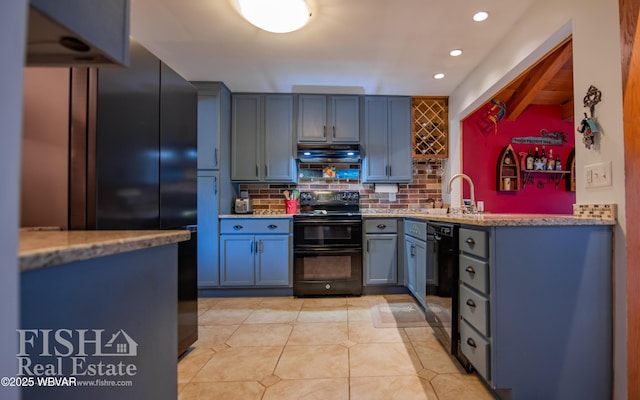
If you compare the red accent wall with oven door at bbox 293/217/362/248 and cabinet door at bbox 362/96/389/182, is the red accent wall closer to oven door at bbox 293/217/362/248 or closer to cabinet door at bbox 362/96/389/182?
cabinet door at bbox 362/96/389/182

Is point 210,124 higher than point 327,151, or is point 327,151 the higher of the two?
point 210,124

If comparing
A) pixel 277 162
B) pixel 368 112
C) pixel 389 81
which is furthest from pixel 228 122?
pixel 389 81

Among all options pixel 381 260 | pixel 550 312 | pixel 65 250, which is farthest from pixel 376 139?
pixel 65 250

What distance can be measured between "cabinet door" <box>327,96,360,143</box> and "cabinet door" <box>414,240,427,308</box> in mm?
1552

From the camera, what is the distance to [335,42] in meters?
2.27

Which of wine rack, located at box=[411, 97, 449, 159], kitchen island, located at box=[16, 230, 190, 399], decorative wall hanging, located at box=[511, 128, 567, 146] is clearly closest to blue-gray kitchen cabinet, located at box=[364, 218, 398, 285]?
wine rack, located at box=[411, 97, 449, 159]

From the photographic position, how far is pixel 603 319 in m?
1.26

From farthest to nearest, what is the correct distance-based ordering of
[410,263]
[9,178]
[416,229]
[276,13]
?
[410,263]
[416,229]
[276,13]
[9,178]

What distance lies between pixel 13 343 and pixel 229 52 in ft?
8.59

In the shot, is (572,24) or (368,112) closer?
(572,24)

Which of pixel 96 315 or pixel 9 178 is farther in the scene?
pixel 96 315

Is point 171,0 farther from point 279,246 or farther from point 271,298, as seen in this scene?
point 271,298

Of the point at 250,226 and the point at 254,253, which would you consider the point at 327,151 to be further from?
the point at 254,253

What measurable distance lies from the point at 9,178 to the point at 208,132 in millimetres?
2837
